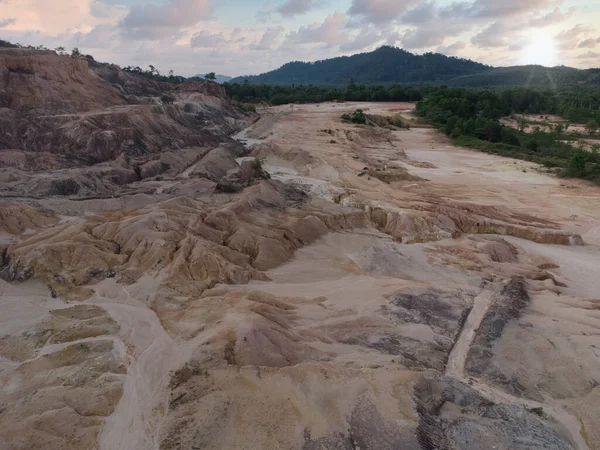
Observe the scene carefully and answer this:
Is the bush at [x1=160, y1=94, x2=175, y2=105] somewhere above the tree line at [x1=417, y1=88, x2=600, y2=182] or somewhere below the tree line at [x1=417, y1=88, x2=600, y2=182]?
above

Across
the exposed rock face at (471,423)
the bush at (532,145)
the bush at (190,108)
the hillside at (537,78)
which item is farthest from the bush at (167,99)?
the hillside at (537,78)

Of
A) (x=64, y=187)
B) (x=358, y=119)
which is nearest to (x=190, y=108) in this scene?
(x=358, y=119)

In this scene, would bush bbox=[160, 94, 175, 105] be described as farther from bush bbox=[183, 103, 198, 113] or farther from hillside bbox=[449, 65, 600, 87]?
hillside bbox=[449, 65, 600, 87]

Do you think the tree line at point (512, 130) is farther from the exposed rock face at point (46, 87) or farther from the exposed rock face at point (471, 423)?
the exposed rock face at point (46, 87)

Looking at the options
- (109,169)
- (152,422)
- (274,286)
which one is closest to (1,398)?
(152,422)

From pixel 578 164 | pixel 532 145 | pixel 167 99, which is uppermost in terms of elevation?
pixel 167 99

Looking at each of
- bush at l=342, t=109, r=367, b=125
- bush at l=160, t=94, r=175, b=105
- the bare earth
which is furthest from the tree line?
bush at l=160, t=94, r=175, b=105

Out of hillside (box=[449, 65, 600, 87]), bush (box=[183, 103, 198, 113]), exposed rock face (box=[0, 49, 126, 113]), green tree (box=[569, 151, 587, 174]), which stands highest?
exposed rock face (box=[0, 49, 126, 113])

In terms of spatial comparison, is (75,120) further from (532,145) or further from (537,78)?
(537,78)

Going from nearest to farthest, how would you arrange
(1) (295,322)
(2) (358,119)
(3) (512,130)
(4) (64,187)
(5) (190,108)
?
(1) (295,322)
(4) (64,187)
(5) (190,108)
(3) (512,130)
(2) (358,119)
